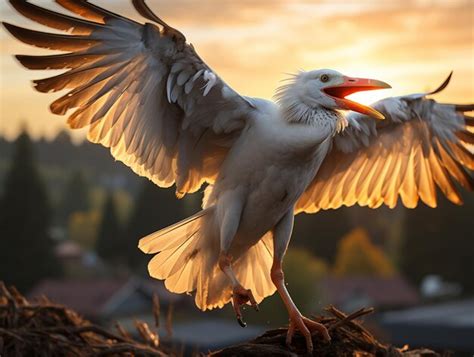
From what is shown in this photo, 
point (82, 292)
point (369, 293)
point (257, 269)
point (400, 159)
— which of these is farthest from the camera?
point (369, 293)

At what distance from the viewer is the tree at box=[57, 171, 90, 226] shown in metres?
106

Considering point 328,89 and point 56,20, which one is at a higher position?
point 56,20

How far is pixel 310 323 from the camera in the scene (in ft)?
17.5

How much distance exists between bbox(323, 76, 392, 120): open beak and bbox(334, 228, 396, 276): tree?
60675 mm

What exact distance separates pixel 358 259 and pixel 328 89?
213 feet

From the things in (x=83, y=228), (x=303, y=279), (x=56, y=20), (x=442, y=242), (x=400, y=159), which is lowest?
(x=83, y=228)

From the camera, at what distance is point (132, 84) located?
20.1 feet

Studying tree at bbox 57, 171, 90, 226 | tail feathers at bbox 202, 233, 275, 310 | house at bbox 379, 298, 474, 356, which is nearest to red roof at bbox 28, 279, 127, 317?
house at bbox 379, 298, 474, 356

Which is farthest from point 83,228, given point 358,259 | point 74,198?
point 358,259

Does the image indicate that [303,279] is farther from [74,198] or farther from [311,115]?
[74,198]

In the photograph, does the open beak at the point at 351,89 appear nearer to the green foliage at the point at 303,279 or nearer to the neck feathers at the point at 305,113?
the neck feathers at the point at 305,113

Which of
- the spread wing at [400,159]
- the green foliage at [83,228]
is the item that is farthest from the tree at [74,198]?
the spread wing at [400,159]

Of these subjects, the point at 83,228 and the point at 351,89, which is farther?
the point at 83,228

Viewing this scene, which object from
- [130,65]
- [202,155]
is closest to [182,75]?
[130,65]
